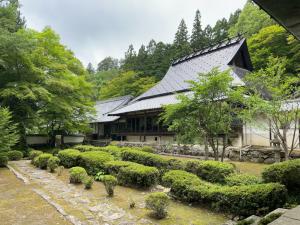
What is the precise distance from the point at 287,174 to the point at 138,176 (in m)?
3.96

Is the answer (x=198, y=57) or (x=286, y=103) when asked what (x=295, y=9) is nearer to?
(x=286, y=103)

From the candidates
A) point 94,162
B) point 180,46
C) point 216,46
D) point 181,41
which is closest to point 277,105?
point 94,162

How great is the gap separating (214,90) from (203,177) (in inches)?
141

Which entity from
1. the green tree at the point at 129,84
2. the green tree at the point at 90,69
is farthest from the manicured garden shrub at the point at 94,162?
the green tree at the point at 90,69

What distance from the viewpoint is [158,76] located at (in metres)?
35.6

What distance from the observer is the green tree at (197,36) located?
3451cm

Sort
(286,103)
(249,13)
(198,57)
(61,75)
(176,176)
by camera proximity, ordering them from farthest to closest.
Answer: (249,13)
(198,57)
(61,75)
(286,103)
(176,176)

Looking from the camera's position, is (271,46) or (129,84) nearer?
(271,46)

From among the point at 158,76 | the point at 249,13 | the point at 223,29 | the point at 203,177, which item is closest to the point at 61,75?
the point at 203,177

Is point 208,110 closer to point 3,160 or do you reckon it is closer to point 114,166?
point 114,166

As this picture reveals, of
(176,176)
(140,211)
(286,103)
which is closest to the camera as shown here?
(140,211)

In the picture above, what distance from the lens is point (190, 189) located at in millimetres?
5656

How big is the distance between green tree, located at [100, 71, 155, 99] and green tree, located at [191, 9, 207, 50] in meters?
8.90

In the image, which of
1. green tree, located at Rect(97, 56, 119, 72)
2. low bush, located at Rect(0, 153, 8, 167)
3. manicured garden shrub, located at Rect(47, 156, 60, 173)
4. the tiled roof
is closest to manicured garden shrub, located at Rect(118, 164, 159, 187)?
manicured garden shrub, located at Rect(47, 156, 60, 173)
